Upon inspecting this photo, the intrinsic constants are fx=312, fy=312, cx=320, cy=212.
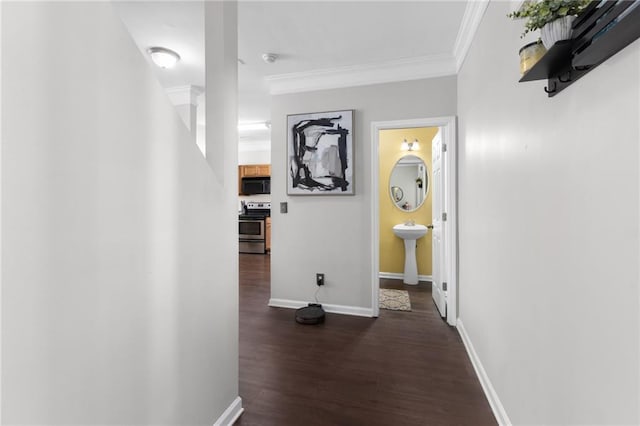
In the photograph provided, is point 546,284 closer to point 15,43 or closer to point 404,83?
point 15,43

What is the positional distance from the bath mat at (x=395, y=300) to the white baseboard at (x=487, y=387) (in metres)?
0.92

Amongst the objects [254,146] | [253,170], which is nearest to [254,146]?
[254,146]

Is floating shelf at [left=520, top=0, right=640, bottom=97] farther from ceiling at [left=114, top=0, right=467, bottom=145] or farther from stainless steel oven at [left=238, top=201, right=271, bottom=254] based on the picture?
stainless steel oven at [left=238, top=201, right=271, bottom=254]

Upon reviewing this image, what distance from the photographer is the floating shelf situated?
2.34 ft

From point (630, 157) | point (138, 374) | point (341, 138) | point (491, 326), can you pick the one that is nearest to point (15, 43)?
point (138, 374)

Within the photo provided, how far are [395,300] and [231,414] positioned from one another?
8.28ft

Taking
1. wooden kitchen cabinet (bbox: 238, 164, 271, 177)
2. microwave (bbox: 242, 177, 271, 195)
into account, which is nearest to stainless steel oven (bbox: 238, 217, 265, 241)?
microwave (bbox: 242, 177, 271, 195)

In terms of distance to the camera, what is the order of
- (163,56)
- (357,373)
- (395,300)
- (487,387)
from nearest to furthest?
1. (487,387)
2. (357,373)
3. (163,56)
4. (395,300)

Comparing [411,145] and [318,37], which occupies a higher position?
[318,37]

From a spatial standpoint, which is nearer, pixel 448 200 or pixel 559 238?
pixel 559 238

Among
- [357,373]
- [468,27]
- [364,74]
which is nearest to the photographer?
[357,373]

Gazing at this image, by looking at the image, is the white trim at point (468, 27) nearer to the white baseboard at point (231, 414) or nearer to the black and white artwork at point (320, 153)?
the black and white artwork at point (320, 153)

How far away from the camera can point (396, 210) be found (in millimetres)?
4828

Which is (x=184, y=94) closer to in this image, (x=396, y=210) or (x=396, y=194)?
(x=396, y=194)
